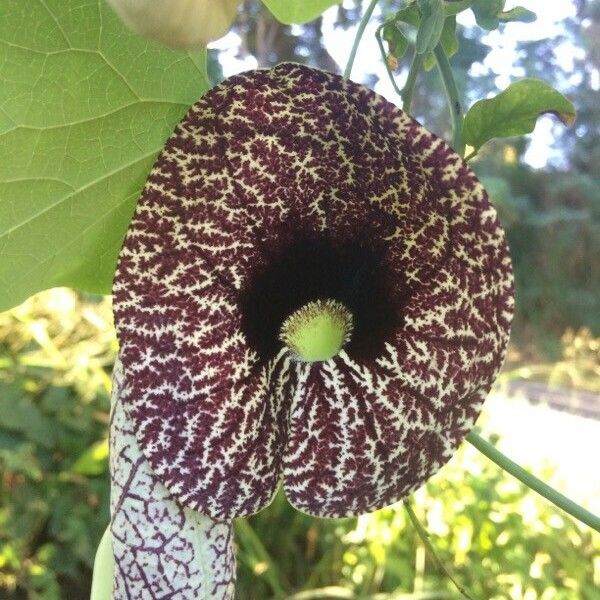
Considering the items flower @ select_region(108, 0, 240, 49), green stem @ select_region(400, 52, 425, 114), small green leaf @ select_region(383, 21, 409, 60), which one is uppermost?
small green leaf @ select_region(383, 21, 409, 60)

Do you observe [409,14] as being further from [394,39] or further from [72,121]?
[72,121]

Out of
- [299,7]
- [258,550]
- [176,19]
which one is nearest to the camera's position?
[176,19]

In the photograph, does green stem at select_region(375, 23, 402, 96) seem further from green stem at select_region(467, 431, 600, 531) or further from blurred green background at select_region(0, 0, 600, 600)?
blurred green background at select_region(0, 0, 600, 600)

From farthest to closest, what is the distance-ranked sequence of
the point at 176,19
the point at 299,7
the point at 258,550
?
the point at 258,550, the point at 299,7, the point at 176,19

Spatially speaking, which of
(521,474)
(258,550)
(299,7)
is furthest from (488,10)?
(258,550)

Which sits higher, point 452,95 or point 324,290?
point 452,95

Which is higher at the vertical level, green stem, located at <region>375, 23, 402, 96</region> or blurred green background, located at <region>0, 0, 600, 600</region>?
green stem, located at <region>375, 23, 402, 96</region>

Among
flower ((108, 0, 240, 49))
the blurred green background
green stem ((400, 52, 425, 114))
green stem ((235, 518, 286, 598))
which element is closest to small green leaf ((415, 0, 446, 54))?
green stem ((400, 52, 425, 114))
